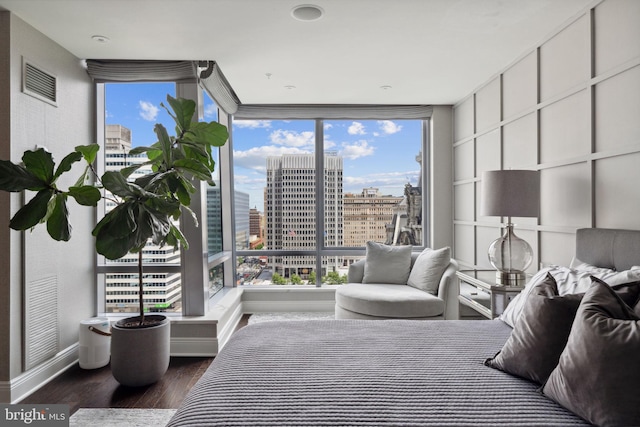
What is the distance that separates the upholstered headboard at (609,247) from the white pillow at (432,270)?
1.39 meters

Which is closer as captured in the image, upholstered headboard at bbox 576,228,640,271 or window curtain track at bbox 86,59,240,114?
upholstered headboard at bbox 576,228,640,271

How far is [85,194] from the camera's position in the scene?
2324mm

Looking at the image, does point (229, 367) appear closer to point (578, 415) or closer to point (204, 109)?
point (578, 415)

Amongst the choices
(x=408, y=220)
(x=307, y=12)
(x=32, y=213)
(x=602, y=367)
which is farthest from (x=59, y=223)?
(x=408, y=220)

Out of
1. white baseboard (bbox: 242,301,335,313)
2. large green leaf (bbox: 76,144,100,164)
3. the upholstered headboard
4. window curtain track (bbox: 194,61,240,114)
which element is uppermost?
window curtain track (bbox: 194,61,240,114)

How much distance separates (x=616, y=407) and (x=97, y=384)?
3.03 m

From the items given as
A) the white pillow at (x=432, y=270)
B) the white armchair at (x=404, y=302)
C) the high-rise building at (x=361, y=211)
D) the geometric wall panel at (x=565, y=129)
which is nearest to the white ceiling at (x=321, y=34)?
the geometric wall panel at (x=565, y=129)

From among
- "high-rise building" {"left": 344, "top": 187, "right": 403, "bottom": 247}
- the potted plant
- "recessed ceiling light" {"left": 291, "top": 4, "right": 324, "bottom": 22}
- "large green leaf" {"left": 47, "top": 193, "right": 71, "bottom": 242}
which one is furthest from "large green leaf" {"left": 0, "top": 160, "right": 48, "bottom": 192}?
"high-rise building" {"left": 344, "top": 187, "right": 403, "bottom": 247}

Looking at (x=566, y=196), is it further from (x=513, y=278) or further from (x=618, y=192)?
(x=513, y=278)

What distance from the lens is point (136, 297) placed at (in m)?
3.62

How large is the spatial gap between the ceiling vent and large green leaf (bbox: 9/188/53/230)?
94 cm

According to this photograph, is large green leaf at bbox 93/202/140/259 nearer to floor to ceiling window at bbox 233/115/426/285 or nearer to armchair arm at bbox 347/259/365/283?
armchair arm at bbox 347/259/365/283

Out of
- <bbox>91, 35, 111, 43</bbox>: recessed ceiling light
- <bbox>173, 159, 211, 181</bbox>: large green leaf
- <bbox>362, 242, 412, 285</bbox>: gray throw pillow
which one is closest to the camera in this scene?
<bbox>173, 159, 211, 181</bbox>: large green leaf

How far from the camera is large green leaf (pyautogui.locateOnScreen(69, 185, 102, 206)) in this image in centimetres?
232
